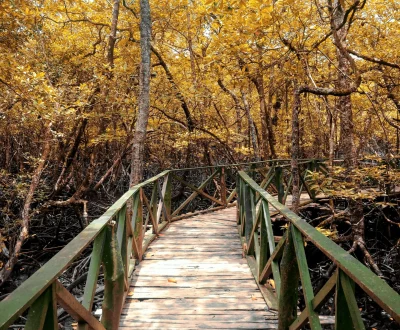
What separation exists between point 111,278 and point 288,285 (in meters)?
1.36

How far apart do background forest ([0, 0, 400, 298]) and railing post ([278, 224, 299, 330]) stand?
122 inches

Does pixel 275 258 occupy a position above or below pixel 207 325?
above

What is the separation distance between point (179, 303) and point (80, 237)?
5.41 ft

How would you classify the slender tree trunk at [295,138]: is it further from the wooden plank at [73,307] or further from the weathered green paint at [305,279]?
the wooden plank at [73,307]

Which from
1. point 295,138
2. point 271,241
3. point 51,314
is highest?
point 295,138

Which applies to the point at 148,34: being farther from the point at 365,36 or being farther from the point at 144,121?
the point at 365,36

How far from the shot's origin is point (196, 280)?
3.87 meters

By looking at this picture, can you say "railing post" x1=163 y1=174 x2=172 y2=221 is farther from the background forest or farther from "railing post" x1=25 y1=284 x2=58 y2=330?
"railing post" x1=25 y1=284 x2=58 y2=330

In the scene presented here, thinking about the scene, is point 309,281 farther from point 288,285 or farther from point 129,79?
point 129,79

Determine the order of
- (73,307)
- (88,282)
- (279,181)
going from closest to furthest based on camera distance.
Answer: (73,307), (88,282), (279,181)

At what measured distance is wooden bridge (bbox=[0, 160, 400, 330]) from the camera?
1.43 meters

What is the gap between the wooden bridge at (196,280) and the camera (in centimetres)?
143

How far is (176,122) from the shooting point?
1107 centimetres

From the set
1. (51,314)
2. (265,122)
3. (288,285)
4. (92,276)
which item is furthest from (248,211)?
(265,122)
